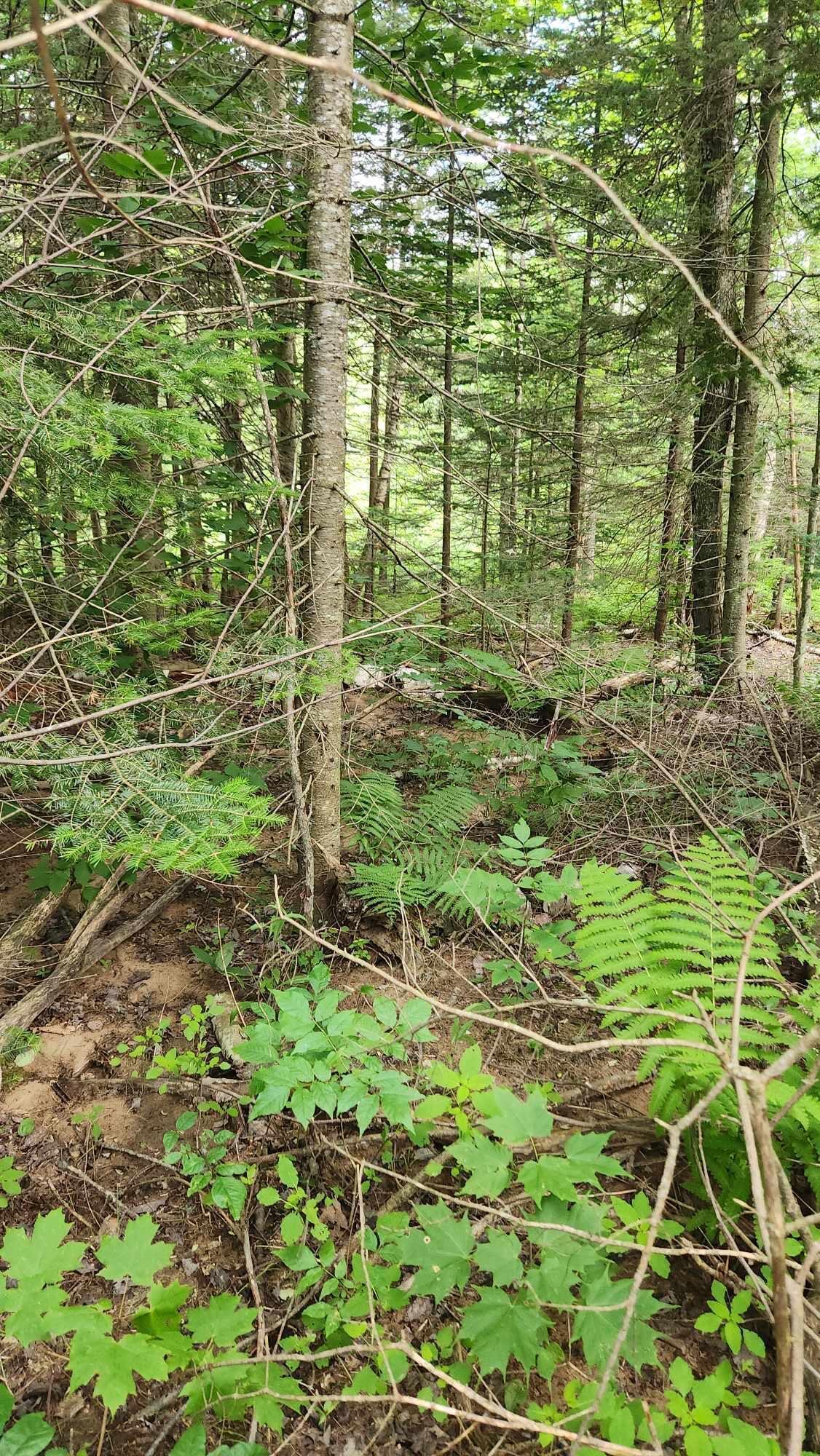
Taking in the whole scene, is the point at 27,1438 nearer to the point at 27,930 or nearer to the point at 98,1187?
the point at 98,1187

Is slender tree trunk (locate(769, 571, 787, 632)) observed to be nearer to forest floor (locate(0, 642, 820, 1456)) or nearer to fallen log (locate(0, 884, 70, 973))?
forest floor (locate(0, 642, 820, 1456))

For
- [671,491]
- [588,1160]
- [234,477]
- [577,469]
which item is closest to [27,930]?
[234,477]

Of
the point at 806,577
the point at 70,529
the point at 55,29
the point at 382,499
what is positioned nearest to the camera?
the point at 55,29

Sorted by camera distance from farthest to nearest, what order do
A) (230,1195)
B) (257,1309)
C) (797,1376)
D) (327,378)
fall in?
(327,378), (230,1195), (257,1309), (797,1376)

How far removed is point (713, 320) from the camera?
22.8 feet

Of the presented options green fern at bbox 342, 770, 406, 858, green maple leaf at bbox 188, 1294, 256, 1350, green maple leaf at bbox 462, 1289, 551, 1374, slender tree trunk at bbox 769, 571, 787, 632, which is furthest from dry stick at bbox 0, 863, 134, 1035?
slender tree trunk at bbox 769, 571, 787, 632

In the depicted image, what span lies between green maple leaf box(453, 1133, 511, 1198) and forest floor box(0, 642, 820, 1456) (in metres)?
0.47

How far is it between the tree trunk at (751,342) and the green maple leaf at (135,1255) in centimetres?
663

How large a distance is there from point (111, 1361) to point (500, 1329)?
104 centimetres

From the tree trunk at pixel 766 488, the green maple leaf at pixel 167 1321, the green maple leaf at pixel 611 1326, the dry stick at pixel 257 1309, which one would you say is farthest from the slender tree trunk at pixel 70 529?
the tree trunk at pixel 766 488

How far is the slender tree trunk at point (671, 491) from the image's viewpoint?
22.7 feet

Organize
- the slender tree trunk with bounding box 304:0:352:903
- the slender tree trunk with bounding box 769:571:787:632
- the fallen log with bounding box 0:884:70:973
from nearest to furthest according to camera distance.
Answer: the slender tree trunk with bounding box 304:0:352:903 < the fallen log with bounding box 0:884:70:973 < the slender tree trunk with bounding box 769:571:787:632

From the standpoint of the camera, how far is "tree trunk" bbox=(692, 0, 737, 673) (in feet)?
20.0

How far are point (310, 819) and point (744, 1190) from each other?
8.56 feet
